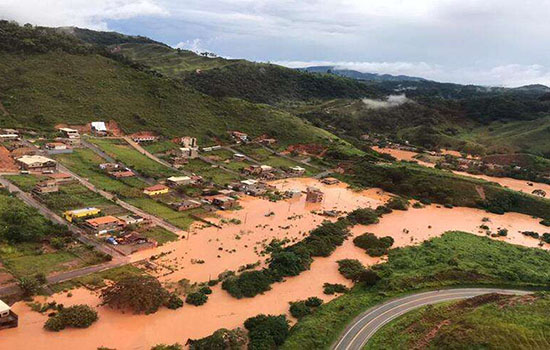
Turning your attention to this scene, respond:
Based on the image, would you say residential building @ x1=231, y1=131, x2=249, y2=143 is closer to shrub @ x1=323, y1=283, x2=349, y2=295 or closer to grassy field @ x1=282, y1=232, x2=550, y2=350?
grassy field @ x1=282, y1=232, x2=550, y2=350

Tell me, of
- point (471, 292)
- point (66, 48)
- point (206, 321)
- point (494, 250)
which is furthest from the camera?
point (66, 48)

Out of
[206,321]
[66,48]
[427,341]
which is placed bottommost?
[206,321]

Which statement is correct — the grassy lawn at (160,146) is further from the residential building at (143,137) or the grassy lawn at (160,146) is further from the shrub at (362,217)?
the shrub at (362,217)

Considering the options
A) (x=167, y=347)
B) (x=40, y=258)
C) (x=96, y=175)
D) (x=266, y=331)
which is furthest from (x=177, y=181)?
(x=266, y=331)

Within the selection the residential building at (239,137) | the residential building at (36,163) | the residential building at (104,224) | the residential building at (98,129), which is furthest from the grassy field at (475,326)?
the residential building at (98,129)

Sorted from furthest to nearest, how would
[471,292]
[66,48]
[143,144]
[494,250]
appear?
1. [66,48]
2. [143,144]
3. [494,250]
4. [471,292]

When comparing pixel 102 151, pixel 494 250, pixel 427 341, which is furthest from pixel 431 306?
pixel 102 151

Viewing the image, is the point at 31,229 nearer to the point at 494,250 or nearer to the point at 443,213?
the point at 494,250

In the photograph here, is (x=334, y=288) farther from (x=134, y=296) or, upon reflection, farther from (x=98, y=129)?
(x=98, y=129)
